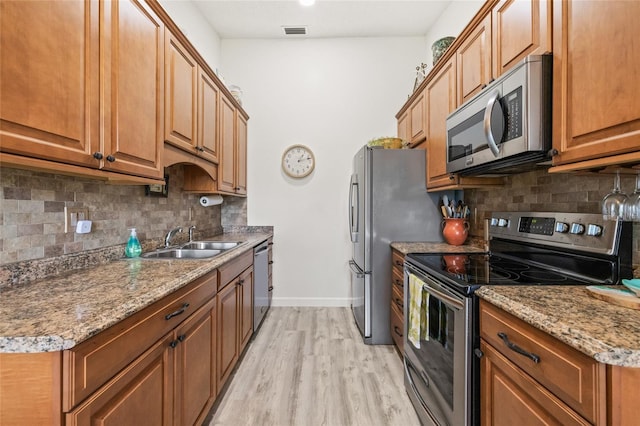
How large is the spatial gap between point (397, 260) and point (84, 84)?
85.7 inches

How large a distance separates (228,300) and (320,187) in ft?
6.59

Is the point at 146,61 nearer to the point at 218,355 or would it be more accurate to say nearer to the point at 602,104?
Answer: the point at 218,355

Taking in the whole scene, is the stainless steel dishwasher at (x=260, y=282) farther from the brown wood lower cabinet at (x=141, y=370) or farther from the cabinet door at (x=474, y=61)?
the cabinet door at (x=474, y=61)

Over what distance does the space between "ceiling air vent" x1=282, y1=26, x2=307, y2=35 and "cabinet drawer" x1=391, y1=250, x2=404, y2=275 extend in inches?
108

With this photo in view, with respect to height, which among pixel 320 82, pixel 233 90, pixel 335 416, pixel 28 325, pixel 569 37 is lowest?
pixel 335 416

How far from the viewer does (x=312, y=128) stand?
363 centimetres

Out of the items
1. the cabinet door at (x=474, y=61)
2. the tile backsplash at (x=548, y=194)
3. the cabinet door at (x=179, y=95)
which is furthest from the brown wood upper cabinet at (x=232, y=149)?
the tile backsplash at (x=548, y=194)

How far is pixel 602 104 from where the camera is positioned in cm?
101

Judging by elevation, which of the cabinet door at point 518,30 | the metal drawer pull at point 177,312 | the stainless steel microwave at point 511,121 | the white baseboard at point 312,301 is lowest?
the white baseboard at point 312,301

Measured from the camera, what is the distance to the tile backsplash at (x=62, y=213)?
1.16 m

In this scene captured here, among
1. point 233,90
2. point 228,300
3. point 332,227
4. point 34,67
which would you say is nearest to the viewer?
Answer: point 34,67

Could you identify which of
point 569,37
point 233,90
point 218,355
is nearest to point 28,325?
point 218,355

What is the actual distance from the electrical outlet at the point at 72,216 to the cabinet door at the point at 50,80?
43 cm

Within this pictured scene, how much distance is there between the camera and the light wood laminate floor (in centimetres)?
175
